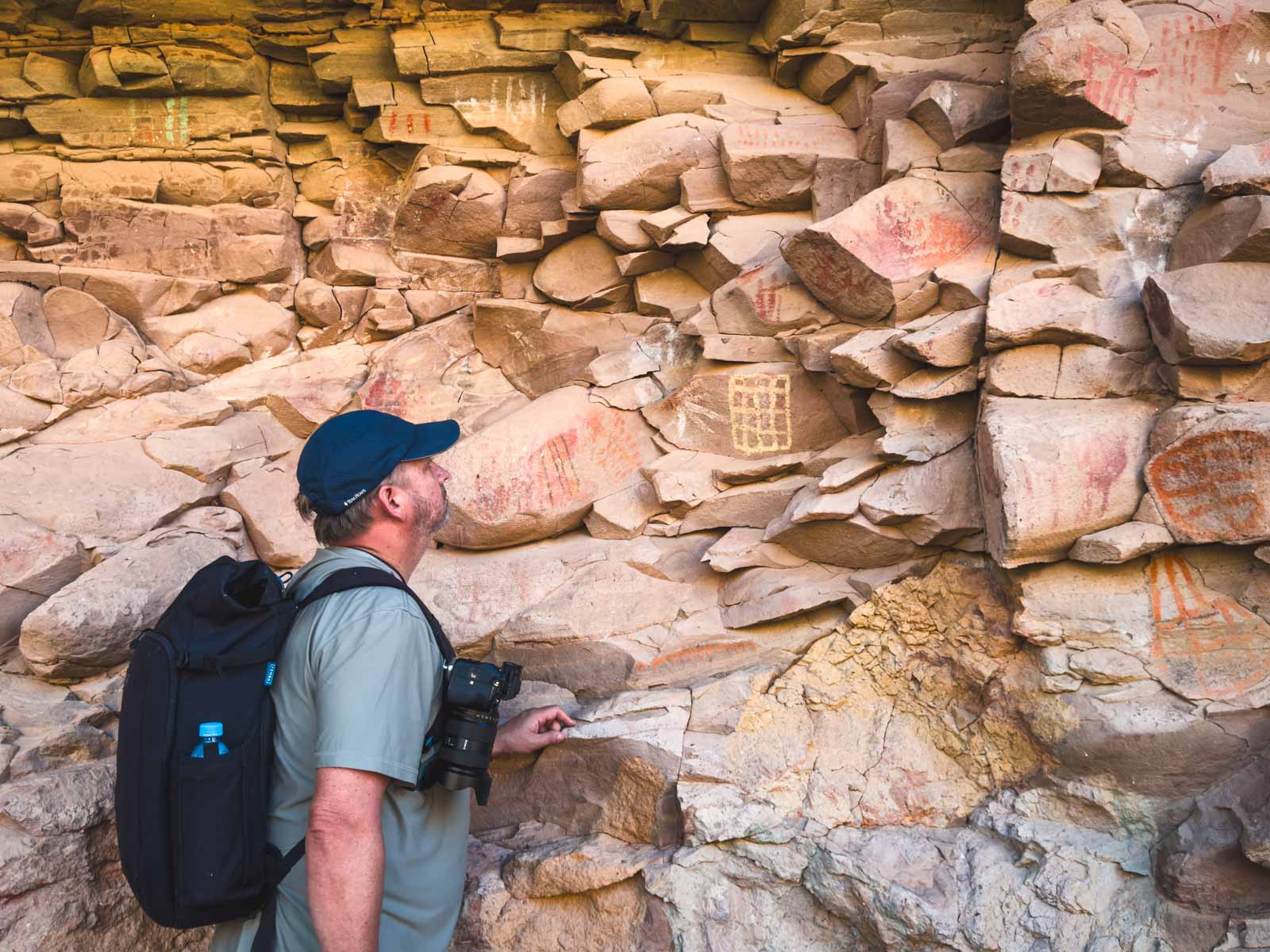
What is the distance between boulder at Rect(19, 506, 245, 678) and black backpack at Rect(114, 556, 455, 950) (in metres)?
1.57

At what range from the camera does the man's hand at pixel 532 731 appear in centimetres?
315

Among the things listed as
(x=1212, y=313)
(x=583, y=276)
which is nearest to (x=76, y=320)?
(x=583, y=276)

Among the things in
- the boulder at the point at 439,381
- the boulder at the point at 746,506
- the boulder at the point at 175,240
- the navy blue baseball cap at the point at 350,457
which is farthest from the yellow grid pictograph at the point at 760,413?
the boulder at the point at 175,240

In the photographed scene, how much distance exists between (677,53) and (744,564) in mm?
3333

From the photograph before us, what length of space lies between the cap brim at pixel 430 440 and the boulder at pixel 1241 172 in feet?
9.43

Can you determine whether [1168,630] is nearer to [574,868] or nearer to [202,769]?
[574,868]

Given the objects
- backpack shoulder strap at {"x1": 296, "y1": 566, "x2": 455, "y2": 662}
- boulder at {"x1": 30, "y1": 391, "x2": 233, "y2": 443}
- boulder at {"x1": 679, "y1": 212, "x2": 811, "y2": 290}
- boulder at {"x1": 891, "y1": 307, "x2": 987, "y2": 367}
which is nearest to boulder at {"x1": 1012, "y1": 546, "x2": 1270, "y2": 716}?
boulder at {"x1": 891, "y1": 307, "x2": 987, "y2": 367}

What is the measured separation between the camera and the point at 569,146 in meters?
5.93

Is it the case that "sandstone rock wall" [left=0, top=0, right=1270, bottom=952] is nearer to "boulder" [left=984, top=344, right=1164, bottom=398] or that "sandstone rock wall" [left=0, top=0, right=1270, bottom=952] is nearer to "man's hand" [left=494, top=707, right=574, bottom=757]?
"boulder" [left=984, top=344, right=1164, bottom=398]

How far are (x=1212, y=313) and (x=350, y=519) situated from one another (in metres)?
2.80

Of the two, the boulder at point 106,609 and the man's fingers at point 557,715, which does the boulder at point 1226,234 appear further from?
the boulder at point 106,609

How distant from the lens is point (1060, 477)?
334 cm

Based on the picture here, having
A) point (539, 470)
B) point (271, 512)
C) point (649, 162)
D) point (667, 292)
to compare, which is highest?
point (649, 162)

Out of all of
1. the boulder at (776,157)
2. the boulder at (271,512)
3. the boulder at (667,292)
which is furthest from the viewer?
the boulder at (667,292)
